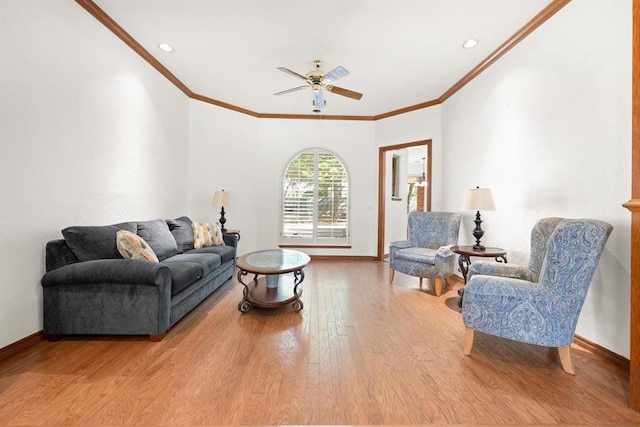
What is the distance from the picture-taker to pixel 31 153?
223 cm

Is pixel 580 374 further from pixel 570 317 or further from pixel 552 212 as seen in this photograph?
pixel 552 212

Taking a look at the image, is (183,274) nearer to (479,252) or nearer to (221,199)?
(221,199)

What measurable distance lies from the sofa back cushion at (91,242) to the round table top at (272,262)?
117 centimetres

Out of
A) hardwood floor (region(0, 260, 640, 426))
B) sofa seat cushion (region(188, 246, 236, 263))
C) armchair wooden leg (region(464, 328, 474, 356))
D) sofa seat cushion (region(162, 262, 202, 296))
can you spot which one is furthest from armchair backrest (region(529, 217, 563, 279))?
sofa seat cushion (region(188, 246, 236, 263))

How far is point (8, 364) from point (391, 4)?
4182 mm

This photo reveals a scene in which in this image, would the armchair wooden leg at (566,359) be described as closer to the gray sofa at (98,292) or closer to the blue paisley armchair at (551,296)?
the blue paisley armchair at (551,296)

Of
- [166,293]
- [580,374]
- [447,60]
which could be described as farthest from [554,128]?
[166,293]

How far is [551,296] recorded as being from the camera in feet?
6.19

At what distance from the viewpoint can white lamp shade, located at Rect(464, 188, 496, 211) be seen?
3133mm

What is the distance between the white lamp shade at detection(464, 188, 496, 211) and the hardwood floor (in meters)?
1.28

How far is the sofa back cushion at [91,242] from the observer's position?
2.40 m

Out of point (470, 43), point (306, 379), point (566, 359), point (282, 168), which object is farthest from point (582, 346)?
point (282, 168)

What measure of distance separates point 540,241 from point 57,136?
4.34 metres

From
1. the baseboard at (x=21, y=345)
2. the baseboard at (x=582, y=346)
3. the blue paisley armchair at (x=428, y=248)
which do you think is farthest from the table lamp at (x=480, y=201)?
the baseboard at (x=21, y=345)
